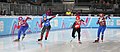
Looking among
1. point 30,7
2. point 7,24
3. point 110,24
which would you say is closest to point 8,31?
point 7,24

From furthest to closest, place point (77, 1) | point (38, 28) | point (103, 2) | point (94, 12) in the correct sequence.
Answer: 1. point (77, 1)
2. point (103, 2)
3. point (94, 12)
4. point (38, 28)

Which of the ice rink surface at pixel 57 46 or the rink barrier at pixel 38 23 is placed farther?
the rink barrier at pixel 38 23

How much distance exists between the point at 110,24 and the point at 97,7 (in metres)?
5.30

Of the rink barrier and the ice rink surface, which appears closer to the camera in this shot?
the ice rink surface

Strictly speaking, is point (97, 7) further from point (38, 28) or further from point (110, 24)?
point (38, 28)

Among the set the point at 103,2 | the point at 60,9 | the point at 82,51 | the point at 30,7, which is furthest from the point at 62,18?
the point at 82,51

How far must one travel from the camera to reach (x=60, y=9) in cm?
3456

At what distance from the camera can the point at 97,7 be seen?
35.5 meters

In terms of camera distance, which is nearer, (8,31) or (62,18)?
(8,31)

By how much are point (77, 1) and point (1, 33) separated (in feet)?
69.3

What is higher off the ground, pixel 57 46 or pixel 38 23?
pixel 57 46

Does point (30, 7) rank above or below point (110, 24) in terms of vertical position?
above

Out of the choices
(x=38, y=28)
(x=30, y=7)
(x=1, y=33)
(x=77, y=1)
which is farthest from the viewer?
(x=77, y=1)

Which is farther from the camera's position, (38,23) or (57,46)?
(38,23)
